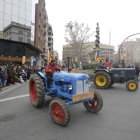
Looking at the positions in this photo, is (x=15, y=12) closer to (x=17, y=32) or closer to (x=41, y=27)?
(x=17, y=32)

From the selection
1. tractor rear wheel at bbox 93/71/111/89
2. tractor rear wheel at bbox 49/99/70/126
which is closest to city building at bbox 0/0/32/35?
tractor rear wheel at bbox 93/71/111/89

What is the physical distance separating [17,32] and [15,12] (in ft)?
10.6

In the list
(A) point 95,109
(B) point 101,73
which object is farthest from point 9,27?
(A) point 95,109

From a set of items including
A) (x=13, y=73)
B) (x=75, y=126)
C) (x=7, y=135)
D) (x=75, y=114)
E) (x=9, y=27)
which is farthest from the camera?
(x=9, y=27)

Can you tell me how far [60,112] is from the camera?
323 cm

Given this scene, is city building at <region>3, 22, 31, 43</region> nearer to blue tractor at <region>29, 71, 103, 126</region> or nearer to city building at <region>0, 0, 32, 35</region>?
city building at <region>0, 0, 32, 35</region>

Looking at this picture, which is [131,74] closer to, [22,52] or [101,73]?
[101,73]

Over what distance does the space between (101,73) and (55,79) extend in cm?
471

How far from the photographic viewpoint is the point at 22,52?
2200 centimetres

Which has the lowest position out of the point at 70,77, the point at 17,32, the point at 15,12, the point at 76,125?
the point at 76,125

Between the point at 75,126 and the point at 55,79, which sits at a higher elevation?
the point at 55,79

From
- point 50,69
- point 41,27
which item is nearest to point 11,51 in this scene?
point 41,27

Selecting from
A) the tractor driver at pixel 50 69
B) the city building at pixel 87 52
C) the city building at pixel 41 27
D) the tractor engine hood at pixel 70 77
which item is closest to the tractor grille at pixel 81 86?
the tractor engine hood at pixel 70 77

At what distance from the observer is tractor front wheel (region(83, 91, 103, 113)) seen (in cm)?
376
